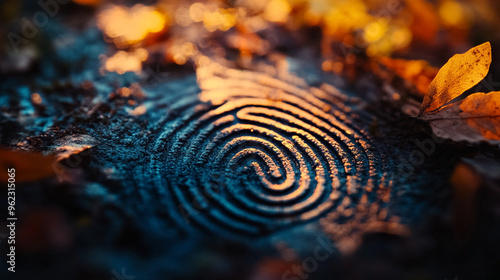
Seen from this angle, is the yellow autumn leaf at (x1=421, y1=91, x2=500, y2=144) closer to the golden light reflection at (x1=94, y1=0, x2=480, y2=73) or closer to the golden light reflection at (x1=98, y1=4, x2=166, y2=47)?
the golden light reflection at (x1=94, y1=0, x2=480, y2=73)

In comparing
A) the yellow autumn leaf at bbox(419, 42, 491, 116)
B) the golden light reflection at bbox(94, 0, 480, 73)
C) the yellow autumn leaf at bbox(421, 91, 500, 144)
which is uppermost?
the golden light reflection at bbox(94, 0, 480, 73)

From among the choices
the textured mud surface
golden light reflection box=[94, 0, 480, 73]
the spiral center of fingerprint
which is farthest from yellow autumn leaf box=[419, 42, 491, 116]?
golden light reflection box=[94, 0, 480, 73]

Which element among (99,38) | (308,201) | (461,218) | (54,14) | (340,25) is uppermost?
(54,14)

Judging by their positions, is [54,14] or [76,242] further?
[54,14]

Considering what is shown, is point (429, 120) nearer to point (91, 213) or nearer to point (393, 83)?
point (393, 83)

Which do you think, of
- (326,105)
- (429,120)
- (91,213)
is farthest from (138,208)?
(429,120)
